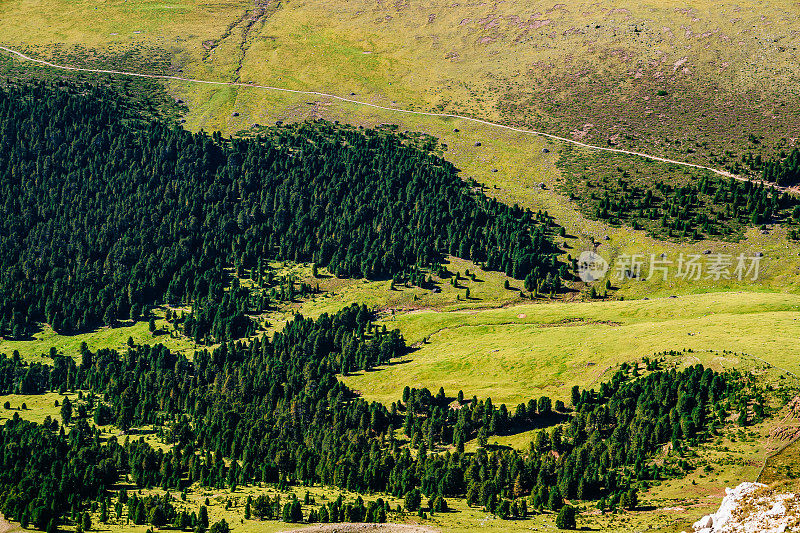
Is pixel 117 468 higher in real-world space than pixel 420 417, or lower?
lower

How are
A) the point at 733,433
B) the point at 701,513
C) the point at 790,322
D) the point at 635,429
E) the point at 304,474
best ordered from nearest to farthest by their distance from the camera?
1. the point at 701,513
2. the point at 733,433
3. the point at 635,429
4. the point at 304,474
5. the point at 790,322

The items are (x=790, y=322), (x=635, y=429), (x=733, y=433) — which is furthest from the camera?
(x=790, y=322)

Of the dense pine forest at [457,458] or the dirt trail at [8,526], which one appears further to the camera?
the dirt trail at [8,526]

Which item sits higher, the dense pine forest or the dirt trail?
the dense pine forest

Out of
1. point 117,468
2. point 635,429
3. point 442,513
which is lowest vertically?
point 117,468

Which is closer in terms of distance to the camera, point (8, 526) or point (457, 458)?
point (8, 526)

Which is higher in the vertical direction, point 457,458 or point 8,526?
point 457,458

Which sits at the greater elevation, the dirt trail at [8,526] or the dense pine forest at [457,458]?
the dense pine forest at [457,458]

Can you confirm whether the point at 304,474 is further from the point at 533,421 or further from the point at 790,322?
the point at 790,322

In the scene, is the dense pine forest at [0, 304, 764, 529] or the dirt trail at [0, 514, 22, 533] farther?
the dirt trail at [0, 514, 22, 533]

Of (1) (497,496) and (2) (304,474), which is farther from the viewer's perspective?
(2) (304,474)

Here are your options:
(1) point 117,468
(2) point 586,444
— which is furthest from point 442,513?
(1) point 117,468
